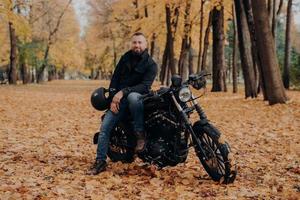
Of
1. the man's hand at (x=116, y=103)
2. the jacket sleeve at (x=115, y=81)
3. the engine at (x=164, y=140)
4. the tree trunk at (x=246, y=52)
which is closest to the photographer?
the engine at (x=164, y=140)

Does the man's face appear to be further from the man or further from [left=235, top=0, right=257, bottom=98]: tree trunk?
[left=235, top=0, right=257, bottom=98]: tree trunk

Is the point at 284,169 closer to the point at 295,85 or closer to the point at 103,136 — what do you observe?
the point at 103,136

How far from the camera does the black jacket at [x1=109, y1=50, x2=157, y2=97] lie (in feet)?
21.3

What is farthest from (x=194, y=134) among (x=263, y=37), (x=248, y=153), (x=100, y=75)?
(x=100, y=75)

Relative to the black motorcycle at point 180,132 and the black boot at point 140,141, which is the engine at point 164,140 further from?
the black boot at point 140,141

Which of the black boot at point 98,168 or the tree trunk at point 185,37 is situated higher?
the tree trunk at point 185,37

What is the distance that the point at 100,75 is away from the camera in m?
100

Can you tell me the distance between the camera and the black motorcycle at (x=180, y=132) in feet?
19.3

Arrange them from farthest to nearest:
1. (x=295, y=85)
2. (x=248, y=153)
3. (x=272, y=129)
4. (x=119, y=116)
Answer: (x=295, y=85) → (x=272, y=129) → (x=248, y=153) → (x=119, y=116)

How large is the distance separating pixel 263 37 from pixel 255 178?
8793 millimetres

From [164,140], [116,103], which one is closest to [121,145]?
[116,103]

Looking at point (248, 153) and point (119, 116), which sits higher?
point (119, 116)

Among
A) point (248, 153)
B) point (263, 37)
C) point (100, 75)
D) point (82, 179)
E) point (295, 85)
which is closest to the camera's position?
point (82, 179)

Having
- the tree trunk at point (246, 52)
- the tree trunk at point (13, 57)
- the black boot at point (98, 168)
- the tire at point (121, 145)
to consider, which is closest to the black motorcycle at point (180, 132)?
the tire at point (121, 145)
